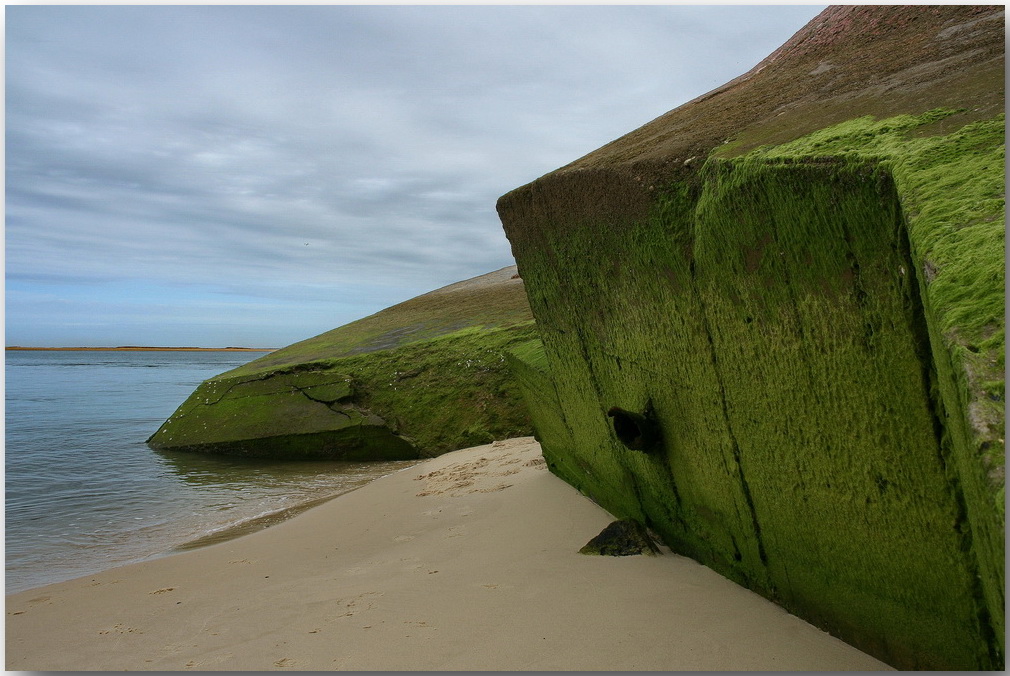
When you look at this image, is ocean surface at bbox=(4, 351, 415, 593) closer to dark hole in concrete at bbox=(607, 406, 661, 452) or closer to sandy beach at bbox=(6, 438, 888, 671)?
sandy beach at bbox=(6, 438, 888, 671)

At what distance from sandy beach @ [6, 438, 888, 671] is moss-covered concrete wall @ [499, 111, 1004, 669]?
248 mm

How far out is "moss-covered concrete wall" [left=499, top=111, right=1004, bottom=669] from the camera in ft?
4.78

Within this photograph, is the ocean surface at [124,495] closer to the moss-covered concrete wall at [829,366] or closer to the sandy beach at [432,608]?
the sandy beach at [432,608]

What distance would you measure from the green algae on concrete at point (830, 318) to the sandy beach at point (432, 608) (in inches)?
10.3

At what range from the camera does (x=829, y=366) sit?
195 centimetres

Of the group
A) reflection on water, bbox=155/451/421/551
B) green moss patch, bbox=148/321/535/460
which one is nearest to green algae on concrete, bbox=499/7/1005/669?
reflection on water, bbox=155/451/421/551

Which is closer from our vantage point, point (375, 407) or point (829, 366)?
point (829, 366)

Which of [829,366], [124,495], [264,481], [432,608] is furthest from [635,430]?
[124,495]

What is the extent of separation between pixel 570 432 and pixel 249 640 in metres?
2.24

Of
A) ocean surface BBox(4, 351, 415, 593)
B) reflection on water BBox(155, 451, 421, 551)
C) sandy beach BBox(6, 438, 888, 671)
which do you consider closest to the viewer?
sandy beach BBox(6, 438, 888, 671)

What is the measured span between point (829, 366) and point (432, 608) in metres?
1.69

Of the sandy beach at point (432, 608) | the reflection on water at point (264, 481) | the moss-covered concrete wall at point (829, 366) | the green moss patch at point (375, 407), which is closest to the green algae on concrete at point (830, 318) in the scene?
the moss-covered concrete wall at point (829, 366)

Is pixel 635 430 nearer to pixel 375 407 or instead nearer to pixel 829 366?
pixel 829 366

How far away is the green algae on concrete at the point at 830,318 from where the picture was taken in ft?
4.86
